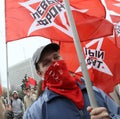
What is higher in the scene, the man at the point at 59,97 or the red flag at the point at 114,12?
the red flag at the point at 114,12

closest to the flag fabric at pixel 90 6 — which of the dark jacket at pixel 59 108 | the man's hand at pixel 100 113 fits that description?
the dark jacket at pixel 59 108

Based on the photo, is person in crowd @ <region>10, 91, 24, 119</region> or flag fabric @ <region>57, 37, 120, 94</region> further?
person in crowd @ <region>10, 91, 24, 119</region>

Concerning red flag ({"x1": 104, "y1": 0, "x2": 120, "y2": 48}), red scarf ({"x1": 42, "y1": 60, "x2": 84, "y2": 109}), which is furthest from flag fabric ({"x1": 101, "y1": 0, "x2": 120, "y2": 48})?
red scarf ({"x1": 42, "y1": 60, "x2": 84, "y2": 109})

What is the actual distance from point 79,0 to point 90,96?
8.38ft

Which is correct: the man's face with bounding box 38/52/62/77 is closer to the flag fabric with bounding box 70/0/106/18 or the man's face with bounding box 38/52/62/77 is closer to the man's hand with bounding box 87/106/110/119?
the man's hand with bounding box 87/106/110/119

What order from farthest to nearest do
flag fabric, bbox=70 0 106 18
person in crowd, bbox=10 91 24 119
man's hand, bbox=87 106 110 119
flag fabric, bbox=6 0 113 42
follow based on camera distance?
person in crowd, bbox=10 91 24 119 < flag fabric, bbox=70 0 106 18 < flag fabric, bbox=6 0 113 42 < man's hand, bbox=87 106 110 119

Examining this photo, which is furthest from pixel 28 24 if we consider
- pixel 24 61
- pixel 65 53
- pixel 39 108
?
pixel 24 61

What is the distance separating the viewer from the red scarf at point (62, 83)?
10.2 ft

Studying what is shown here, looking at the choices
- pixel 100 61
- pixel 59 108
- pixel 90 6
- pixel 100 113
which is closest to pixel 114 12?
pixel 100 61

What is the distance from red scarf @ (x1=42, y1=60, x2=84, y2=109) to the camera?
3.11 metres

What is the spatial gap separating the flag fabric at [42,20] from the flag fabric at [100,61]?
7.58 ft

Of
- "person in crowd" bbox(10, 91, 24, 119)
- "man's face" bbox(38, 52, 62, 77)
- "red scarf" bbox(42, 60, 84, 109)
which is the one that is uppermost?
"man's face" bbox(38, 52, 62, 77)

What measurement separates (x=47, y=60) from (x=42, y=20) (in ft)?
4.67

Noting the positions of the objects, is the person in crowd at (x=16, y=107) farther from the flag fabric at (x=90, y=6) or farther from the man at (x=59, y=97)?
the man at (x=59, y=97)
